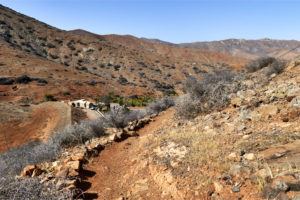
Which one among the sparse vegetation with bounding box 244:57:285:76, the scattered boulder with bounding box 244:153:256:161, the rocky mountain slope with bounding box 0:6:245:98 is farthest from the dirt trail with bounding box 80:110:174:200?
the rocky mountain slope with bounding box 0:6:245:98

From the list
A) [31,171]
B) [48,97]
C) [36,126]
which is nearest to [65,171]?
[31,171]

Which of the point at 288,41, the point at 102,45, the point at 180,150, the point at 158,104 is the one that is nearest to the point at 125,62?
the point at 102,45

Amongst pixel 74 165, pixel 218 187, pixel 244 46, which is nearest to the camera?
pixel 218 187

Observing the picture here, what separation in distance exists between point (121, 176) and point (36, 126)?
13.1 m

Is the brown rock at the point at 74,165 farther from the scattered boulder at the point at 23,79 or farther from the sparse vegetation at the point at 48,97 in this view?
the scattered boulder at the point at 23,79

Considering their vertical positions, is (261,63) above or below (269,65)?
above

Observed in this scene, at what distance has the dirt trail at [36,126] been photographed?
501 inches

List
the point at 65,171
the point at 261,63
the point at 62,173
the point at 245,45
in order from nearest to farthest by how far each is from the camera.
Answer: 1. the point at 62,173
2. the point at 65,171
3. the point at 261,63
4. the point at 245,45

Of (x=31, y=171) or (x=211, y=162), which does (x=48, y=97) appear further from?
(x=211, y=162)

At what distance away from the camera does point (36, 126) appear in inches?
580

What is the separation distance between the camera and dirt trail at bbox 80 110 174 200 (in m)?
3.53

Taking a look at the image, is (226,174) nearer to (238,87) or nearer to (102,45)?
(238,87)

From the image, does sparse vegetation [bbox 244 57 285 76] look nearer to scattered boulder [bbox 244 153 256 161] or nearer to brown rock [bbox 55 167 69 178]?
scattered boulder [bbox 244 153 256 161]

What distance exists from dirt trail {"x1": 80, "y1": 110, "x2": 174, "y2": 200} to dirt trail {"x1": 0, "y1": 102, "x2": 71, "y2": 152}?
9.27m
